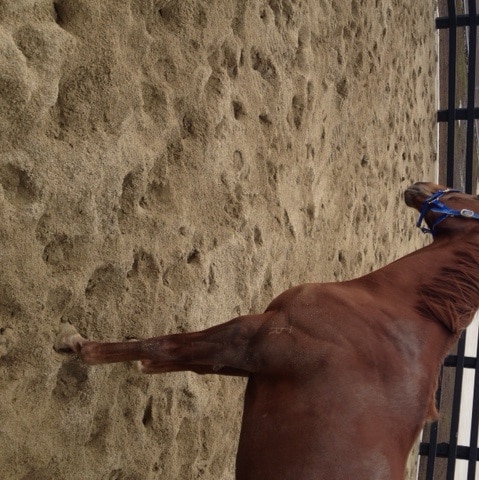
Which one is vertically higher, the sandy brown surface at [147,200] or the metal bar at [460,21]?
the metal bar at [460,21]

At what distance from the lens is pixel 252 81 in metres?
3.10

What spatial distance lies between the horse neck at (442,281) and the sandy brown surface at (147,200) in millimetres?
903

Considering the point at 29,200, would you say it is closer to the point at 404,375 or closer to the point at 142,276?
the point at 142,276

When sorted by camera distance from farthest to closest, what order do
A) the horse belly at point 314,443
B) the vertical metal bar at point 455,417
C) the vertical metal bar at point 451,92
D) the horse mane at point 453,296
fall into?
the vertical metal bar at point 451,92 < the vertical metal bar at point 455,417 < the horse mane at point 453,296 < the horse belly at point 314,443

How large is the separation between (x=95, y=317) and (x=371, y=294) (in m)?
0.93

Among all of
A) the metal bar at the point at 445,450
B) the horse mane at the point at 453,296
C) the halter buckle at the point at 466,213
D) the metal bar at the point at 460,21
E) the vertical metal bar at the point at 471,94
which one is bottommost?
the metal bar at the point at 445,450

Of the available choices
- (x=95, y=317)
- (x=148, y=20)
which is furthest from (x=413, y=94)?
(x=95, y=317)

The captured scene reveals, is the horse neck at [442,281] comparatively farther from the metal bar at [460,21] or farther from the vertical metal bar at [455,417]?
the metal bar at [460,21]

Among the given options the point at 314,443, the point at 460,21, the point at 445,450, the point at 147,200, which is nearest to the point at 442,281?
the point at 314,443

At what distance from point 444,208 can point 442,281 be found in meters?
0.46

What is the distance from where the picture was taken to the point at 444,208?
232 cm

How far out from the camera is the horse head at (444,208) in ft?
7.21

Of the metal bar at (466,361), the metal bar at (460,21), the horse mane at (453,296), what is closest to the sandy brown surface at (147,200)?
the horse mane at (453,296)

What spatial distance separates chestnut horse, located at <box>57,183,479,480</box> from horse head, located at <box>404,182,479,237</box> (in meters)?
0.03
